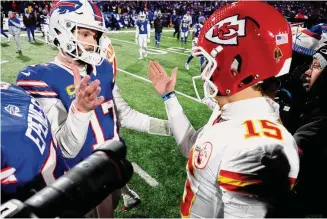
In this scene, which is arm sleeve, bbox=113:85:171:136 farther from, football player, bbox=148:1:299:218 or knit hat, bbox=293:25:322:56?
knit hat, bbox=293:25:322:56

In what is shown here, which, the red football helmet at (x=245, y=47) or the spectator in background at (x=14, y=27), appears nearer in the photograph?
the red football helmet at (x=245, y=47)

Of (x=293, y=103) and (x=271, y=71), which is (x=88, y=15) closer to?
(x=271, y=71)

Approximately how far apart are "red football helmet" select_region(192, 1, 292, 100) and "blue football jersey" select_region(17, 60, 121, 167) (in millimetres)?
1055

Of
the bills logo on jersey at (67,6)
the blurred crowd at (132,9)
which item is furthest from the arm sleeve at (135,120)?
the blurred crowd at (132,9)

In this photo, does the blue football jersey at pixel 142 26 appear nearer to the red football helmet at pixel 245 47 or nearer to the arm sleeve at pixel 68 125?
the arm sleeve at pixel 68 125

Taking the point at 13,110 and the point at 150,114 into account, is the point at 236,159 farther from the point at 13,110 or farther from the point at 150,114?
the point at 150,114

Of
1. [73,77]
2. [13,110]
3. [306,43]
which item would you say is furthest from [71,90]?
[306,43]

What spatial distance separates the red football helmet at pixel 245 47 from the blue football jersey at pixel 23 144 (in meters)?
0.87

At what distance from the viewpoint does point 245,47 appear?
141cm

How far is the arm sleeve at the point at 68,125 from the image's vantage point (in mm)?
1669

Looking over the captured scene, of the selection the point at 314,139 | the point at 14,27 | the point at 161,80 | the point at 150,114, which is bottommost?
the point at 150,114

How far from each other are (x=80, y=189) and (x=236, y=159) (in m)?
0.63

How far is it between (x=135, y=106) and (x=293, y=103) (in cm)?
431

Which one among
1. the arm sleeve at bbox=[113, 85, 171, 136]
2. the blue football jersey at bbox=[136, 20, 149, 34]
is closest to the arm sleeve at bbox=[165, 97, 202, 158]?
the arm sleeve at bbox=[113, 85, 171, 136]
